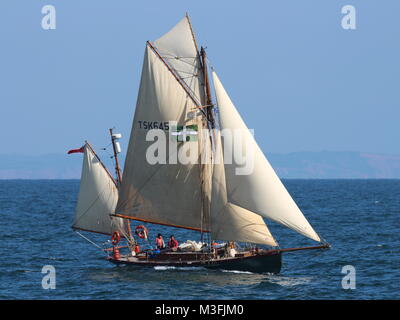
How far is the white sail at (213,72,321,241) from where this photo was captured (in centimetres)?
4506

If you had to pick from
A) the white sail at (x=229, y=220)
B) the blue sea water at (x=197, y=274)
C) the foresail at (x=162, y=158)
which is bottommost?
the blue sea water at (x=197, y=274)

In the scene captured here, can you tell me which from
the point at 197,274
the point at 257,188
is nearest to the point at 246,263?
the point at 197,274

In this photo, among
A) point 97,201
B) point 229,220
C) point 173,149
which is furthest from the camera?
point 97,201

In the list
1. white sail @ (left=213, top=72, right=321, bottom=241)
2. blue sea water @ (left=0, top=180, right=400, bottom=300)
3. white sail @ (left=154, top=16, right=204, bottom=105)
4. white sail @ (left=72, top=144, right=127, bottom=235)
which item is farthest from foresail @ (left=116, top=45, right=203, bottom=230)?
white sail @ (left=213, top=72, right=321, bottom=241)

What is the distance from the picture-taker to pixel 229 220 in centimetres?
4797

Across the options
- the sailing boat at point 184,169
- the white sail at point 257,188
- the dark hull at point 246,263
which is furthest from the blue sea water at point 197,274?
the white sail at point 257,188

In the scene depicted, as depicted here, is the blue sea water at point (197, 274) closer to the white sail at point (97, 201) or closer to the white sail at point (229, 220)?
the white sail at point (229, 220)

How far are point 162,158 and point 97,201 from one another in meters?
6.60

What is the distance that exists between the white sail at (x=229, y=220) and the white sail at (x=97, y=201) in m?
8.48

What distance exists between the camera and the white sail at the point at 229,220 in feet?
156

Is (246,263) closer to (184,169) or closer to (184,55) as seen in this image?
(184,169)

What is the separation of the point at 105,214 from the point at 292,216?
1460 cm

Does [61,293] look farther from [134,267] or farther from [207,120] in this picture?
[207,120]

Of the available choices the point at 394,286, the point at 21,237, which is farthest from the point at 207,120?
the point at 21,237
